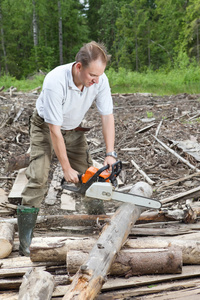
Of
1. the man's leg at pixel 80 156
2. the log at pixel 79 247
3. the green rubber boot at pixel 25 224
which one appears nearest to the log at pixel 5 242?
the green rubber boot at pixel 25 224

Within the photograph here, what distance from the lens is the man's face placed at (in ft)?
9.77

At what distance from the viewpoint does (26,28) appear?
38.1 m

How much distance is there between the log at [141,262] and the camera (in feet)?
8.27

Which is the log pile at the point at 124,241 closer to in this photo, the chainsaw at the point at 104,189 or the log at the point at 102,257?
the log at the point at 102,257

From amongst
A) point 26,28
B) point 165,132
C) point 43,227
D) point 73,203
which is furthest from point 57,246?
point 26,28

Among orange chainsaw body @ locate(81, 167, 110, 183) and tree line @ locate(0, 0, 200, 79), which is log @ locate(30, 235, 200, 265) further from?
tree line @ locate(0, 0, 200, 79)

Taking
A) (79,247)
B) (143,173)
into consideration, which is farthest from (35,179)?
(143,173)

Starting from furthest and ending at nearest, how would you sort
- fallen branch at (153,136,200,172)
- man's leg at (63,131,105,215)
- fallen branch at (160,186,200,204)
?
fallen branch at (153,136,200,172)
fallen branch at (160,186,200,204)
man's leg at (63,131,105,215)

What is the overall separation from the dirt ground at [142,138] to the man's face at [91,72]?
235cm

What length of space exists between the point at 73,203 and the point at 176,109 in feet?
16.4

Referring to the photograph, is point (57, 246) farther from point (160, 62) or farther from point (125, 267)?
point (160, 62)

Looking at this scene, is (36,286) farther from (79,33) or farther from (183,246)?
(79,33)

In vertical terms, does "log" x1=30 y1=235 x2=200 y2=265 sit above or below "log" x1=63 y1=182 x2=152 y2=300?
below

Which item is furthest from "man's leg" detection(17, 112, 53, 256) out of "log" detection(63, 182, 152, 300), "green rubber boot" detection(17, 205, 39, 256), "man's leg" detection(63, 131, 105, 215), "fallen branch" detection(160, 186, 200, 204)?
"fallen branch" detection(160, 186, 200, 204)
